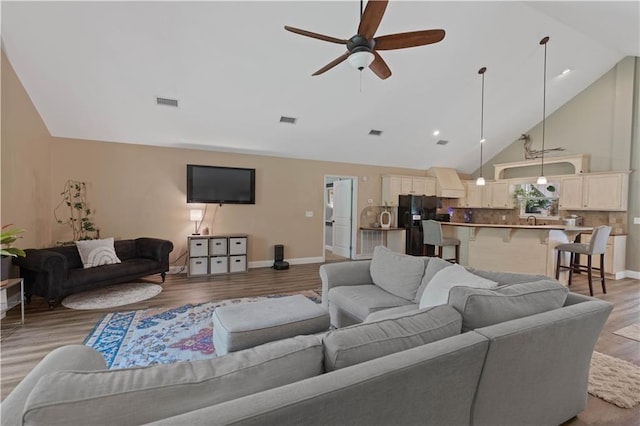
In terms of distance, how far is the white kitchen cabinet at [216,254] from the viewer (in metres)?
5.29

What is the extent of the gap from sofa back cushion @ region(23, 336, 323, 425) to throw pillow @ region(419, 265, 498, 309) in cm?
128

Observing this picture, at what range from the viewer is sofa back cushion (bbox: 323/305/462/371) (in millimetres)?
1090

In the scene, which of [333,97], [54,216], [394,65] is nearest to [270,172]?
[333,97]

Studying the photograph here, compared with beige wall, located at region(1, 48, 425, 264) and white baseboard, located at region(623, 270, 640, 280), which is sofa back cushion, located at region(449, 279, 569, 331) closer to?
beige wall, located at region(1, 48, 425, 264)

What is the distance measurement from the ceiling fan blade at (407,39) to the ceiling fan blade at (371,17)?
0.48 feet

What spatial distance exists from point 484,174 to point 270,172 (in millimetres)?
6245

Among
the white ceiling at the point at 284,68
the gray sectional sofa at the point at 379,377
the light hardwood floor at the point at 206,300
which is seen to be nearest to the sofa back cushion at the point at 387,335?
the gray sectional sofa at the point at 379,377

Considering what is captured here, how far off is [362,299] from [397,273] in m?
Result: 0.43

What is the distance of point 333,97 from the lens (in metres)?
5.02

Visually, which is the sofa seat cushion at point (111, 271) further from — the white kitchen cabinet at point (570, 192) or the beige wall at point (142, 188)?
the white kitchen cabinet at point (570, 192)

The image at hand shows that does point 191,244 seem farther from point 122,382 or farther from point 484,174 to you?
point 484,174

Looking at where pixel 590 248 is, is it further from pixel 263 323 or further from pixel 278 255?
pixel 278 255

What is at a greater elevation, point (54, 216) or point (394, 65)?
point (394, 65)

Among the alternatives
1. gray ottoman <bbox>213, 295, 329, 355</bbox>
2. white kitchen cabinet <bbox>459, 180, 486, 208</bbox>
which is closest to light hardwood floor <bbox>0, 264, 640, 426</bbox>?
gray ottoman <bbox>213, 295, 329, 355</bbox>
